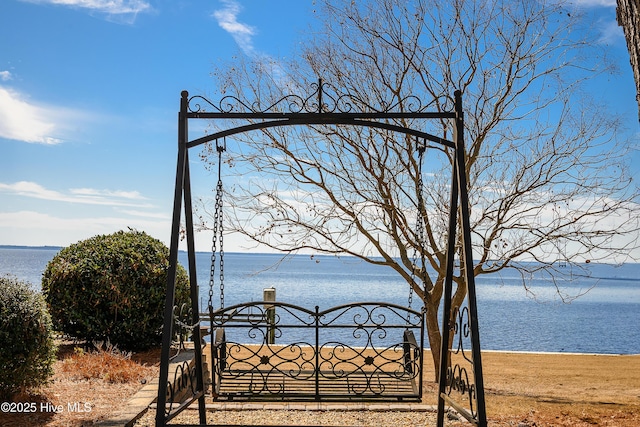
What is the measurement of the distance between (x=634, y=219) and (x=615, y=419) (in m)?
2.68

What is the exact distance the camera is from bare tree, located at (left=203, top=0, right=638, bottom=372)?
6.49 m

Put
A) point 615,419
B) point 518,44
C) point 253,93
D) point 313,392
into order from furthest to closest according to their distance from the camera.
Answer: point 253,93 → point 518,44 → point 615,419 → point 313,392

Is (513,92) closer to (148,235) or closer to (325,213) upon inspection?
(325,213)

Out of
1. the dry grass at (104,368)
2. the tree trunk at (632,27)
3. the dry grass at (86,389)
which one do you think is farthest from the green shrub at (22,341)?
the tree trunk at (632,27)

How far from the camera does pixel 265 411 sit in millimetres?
4805

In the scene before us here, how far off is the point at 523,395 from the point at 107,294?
4.63m

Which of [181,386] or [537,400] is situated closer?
[181,386]

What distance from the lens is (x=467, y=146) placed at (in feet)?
22.0

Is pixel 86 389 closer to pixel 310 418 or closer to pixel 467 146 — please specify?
pixel 310 418

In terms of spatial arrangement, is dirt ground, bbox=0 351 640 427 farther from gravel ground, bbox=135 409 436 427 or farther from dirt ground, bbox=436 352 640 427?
gravel ground, bbox=135 409 436 427

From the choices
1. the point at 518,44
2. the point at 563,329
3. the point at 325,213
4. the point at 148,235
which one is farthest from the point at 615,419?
the point at 563,329

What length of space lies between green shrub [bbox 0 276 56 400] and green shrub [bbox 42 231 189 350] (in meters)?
1.88

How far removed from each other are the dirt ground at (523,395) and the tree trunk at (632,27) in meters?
Answer: 2.89

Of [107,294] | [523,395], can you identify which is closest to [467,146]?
[523,395]
